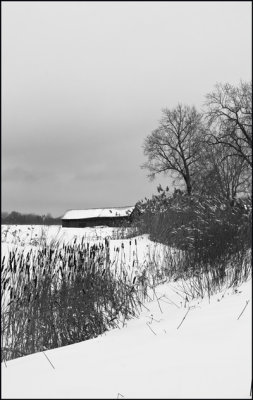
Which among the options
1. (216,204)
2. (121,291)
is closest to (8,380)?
(121,291)

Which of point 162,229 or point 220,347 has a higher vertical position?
point 162,229

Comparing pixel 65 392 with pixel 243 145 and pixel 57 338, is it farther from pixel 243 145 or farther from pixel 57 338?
pixel 243 145

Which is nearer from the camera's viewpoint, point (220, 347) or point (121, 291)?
point (220, 347)

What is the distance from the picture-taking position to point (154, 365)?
2473 millimetres

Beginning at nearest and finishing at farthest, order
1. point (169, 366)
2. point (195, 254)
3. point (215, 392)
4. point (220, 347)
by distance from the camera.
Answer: point (215, 392) → point (169, 366) → point (220, 347) → point (195, 254)

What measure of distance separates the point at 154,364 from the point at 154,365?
2 cm

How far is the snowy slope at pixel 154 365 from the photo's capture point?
218 cm

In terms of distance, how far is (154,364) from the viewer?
8.16 feet

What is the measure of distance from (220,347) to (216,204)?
4.11 m

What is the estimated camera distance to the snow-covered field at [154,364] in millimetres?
2182

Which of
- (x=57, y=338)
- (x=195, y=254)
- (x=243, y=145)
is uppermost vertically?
(x=243, y=145)

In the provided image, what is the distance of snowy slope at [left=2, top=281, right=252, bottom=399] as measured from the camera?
7.16ft

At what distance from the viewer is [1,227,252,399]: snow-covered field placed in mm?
2182

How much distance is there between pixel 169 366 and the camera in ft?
7.98
